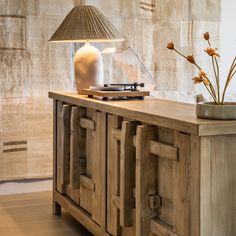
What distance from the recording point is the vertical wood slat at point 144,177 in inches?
92.6

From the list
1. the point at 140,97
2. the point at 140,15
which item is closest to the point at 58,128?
the point at 140,97

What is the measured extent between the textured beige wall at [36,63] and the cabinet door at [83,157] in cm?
77

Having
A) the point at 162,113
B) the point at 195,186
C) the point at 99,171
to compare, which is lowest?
the point at 99,171

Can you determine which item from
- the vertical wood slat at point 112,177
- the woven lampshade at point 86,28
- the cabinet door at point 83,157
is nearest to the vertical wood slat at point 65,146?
the cabinet door at point 83,157

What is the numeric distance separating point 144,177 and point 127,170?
0.17m

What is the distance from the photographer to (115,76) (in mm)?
4660

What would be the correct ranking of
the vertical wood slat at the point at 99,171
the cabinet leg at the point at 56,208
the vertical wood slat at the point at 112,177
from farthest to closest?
the cabinet leg at the point at 56,208 < the vertical wood slat at the point at 99,171 < the vertical wood slat at the point at 112,177

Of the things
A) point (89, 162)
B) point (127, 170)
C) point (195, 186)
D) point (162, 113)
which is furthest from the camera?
point (89, 162)

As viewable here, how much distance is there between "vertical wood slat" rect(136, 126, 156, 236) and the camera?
7.72 ft

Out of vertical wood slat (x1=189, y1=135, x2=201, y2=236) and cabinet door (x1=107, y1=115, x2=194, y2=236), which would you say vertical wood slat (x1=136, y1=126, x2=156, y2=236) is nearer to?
cabinet door (x1=107, y1=115, x2=194, y2=236)

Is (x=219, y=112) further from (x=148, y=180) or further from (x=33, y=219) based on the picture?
(x=33, y=219)

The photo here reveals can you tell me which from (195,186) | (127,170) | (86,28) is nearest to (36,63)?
(86,28)

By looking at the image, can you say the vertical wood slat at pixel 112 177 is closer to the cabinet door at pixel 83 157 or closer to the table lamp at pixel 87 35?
the cabinet door at pixel 83 157

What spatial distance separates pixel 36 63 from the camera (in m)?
4.34
